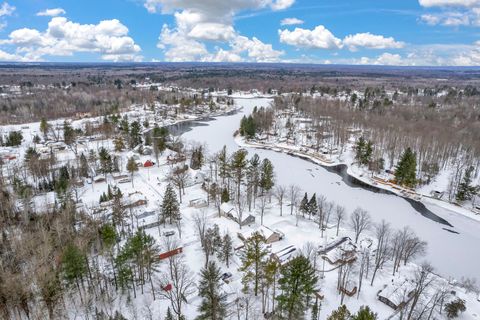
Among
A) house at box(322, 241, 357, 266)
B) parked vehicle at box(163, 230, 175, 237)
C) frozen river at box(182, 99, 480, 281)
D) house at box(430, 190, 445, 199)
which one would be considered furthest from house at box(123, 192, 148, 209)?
house at box(430, 190, 445, 199)

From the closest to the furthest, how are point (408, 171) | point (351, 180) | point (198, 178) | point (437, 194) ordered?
point (437, 194) → point (408, 171) → point (198, 178) → point (351, 180)

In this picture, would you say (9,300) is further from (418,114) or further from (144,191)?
(418,114)

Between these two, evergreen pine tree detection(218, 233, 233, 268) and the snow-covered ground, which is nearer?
the snow-covered ground

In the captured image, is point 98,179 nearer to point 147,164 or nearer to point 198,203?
point 147,164

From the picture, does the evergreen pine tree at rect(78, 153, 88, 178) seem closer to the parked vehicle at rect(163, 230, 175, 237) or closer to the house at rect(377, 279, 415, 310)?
the parked vehicle at rect(163, 230, 175, 237)

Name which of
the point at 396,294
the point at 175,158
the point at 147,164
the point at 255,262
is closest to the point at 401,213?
the point at 396,294

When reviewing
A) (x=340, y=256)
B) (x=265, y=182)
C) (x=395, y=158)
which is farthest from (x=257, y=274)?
(x=395, y=158)
